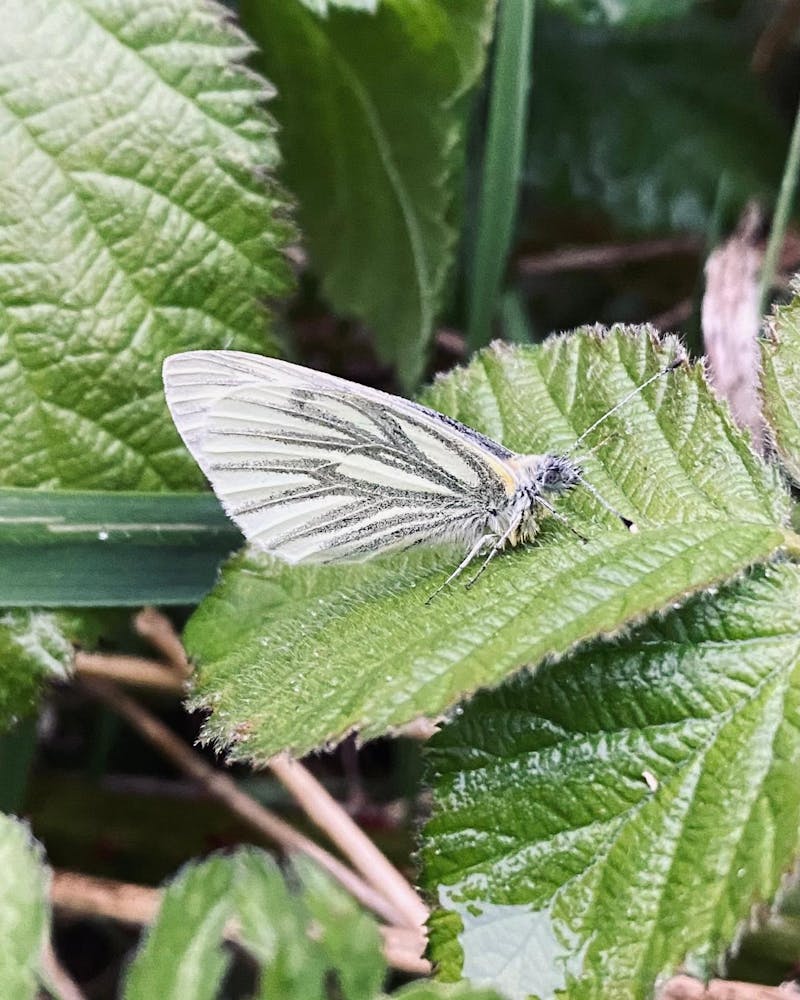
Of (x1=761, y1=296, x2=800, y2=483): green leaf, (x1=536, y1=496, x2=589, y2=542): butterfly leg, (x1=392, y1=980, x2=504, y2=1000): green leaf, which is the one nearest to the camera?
(x1=392, y1=980, x2=504, y2=1000): green leaf

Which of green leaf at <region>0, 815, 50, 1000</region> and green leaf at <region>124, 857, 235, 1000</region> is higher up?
green leaf at <region>124, 857, 235, 1000</region>

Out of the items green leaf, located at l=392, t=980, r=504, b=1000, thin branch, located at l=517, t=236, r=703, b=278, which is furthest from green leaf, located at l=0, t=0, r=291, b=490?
thin branch, located at l=517, t=236, r=703, b=278

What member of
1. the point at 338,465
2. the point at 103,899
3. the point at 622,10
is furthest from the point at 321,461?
the point at 622,10

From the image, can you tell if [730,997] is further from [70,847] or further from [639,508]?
[70,847]

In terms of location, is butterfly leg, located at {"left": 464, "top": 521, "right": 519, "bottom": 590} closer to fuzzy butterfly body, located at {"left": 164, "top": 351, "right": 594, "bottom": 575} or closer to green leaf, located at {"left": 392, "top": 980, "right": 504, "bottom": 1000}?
fuzzy butterfly body, located at {"left": 164, "top": 351, "right": 594, "bottom": 575}

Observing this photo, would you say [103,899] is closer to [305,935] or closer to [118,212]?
[305,935]

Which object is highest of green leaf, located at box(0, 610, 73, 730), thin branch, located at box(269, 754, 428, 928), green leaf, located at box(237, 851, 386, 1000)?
green leaf, located at box(237, 851, 386, 1000)

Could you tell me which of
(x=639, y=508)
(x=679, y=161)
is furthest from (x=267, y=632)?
(x=679, y=161)

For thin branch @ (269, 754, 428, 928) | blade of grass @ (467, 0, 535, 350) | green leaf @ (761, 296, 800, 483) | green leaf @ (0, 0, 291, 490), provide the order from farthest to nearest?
blade of grass @ (467, 0, 535, 350)
thin branch @ (269, 754, 428, 928)
green leaf @ (0, 0, 291, 490)
green leaf @ (761, 296, 800, 483)
